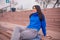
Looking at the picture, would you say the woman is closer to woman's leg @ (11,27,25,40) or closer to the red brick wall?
woman's leg @ (11,27,25,40)

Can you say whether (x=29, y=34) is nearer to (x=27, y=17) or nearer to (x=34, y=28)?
(x=34, y=28)

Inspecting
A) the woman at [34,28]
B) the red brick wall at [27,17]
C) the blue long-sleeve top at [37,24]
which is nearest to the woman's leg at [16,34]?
the woman at [34,28]

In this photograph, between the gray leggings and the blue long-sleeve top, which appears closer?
the gray leggings

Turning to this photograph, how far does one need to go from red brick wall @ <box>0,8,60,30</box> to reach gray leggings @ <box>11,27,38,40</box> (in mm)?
1594

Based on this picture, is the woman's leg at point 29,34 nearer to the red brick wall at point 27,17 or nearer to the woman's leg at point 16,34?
the woman's leg at point 16,34

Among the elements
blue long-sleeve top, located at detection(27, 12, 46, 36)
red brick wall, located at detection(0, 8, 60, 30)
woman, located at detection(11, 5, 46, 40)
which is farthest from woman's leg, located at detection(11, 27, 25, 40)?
red brick wall, located at detection(0, 8, 60, 30)

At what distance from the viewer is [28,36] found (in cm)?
162

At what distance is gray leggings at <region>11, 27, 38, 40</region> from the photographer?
1.54 meters

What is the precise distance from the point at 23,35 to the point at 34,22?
27cm

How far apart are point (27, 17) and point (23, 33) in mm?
2521

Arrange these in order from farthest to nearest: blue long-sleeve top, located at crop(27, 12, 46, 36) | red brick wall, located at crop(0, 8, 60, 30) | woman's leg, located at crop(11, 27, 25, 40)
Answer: red brick wall, located at crop(0, 8, 60, 30) → blue long-sleeve top, located at crop(27, 12, 46, 36) → woman's leg, located at crop(11, 27, 25, 40)

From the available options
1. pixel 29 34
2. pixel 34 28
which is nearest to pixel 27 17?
pixel 34 28

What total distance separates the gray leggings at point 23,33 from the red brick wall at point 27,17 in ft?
5.23

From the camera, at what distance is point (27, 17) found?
4113mm
